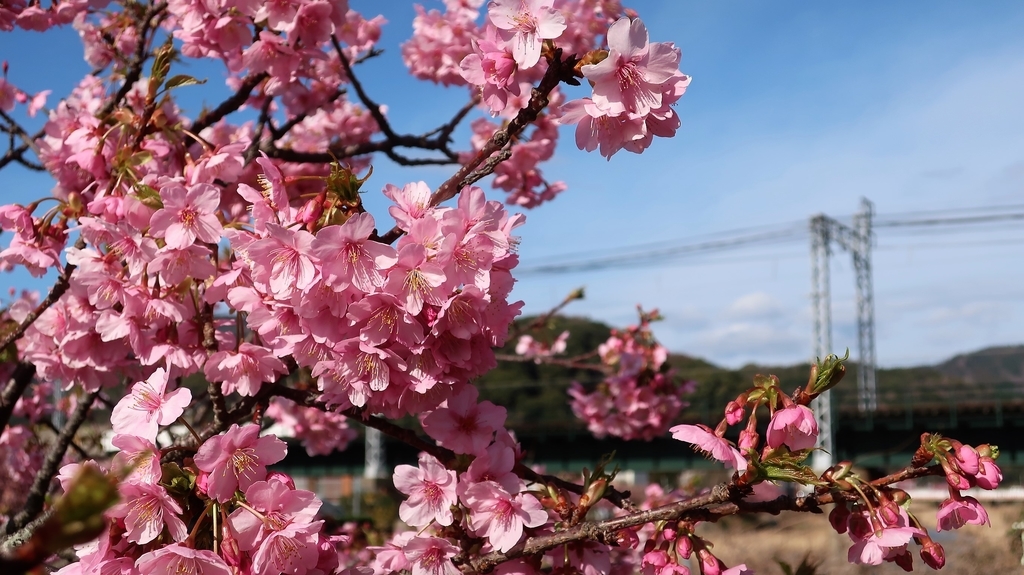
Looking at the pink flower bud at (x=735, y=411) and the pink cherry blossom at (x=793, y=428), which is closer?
the pink cherry blossom at (x=793, y=428)

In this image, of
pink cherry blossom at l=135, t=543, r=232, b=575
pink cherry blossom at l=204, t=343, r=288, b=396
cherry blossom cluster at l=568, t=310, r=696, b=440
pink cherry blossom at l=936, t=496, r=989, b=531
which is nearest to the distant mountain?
cherry blossom cluster at l=568, t=310, r=696, b=440

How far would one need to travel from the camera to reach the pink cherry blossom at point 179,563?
1.32 meters

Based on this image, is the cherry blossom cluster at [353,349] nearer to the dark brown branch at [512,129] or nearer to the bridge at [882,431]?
the dark brown branch at [512,129]

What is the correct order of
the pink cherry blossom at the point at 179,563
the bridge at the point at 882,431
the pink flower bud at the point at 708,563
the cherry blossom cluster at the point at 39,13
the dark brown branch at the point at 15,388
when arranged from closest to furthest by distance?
the pink cherry blossom at the point at 179,563
the pink flower bud at the point at 708,563
the dark brown branch at the point at 15,388
the cherry blossom cluster at the point at 39,13
the bridge at the point at 882,431

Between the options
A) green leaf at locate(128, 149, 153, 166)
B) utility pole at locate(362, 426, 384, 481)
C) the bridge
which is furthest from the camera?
utility pole at locate(362, 426, 384, 481)

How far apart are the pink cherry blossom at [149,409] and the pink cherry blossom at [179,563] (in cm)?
26

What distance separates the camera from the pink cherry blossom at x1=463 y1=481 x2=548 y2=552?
68.2 inches

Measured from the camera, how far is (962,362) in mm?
73438

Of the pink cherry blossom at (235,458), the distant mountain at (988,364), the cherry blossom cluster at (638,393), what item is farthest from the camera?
the distant mountain at (988,364)

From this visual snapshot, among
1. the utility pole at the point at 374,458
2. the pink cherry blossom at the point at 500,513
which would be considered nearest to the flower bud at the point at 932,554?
the pink cherry blossom at the point at 500,513

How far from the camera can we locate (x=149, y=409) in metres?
1.62

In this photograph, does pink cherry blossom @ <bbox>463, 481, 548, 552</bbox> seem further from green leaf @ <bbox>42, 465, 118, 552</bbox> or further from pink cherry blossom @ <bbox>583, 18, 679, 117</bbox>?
green leaf @ <bbox>42, 465, 118, 552</bbox>

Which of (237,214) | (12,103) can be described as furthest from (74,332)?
(12,103)

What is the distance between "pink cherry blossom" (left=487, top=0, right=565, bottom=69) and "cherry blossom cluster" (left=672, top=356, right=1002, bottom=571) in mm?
840
